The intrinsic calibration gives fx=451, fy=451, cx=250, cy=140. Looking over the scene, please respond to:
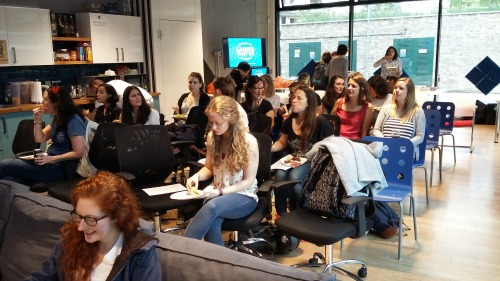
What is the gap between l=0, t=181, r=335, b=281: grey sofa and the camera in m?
1.46

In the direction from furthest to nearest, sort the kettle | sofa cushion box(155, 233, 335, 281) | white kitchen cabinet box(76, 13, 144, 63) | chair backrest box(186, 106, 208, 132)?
white kitchen cabinet box(76, 13, 144, 63)
the kettle
chair backrest box(186, 106, 208, 132)
sofa cushion box(155, 233, 335, 281)

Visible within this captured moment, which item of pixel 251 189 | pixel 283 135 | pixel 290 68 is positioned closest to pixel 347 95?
pixel 283 135

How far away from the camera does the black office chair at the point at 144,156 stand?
132 inches

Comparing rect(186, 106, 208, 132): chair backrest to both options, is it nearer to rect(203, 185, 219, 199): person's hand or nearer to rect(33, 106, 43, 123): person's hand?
rect(33, 106, 43, 123): person's hand

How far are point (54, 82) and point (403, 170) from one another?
16.3ft

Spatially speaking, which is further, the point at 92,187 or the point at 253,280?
the point at 92,187

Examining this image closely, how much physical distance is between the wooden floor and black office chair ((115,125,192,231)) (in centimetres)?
109

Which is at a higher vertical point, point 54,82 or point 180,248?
point 54,82

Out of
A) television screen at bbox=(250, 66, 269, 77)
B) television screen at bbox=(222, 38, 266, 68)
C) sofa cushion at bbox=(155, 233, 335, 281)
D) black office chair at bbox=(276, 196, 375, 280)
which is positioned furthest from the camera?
television screen at bbox=(250, 66, 269, 77)

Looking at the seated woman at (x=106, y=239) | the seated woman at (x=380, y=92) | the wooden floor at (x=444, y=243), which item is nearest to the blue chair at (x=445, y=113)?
the seated woman at (x=380, y=92)

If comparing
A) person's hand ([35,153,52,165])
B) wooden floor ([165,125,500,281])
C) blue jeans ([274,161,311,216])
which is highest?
person's hand ([35,153,52,165])

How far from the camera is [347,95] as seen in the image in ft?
14.8

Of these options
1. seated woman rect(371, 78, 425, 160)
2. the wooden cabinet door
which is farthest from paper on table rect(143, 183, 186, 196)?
the wooden cabinet door

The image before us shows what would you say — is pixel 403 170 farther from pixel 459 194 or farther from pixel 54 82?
pixel 54 82
